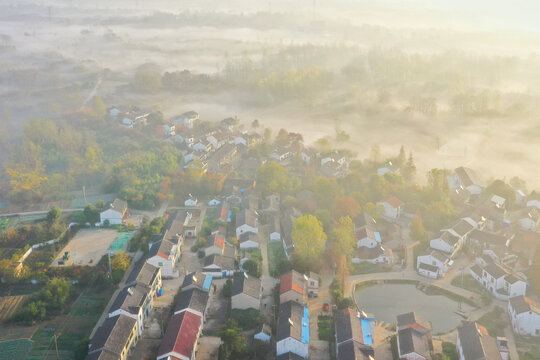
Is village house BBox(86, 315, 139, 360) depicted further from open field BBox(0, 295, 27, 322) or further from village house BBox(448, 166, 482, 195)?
village house BBox(448, 166, 482, 195)

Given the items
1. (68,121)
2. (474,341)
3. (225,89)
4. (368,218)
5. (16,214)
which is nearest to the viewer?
(474,341)

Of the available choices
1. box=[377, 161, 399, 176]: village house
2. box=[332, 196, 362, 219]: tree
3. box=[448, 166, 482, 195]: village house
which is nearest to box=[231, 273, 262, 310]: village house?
box=[332, 196, 362, 219]: tree

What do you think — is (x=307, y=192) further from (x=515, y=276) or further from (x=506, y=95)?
(x=506, y=95)

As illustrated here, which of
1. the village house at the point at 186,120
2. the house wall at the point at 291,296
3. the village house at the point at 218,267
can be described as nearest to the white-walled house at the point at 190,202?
the village house at the point at 218,267

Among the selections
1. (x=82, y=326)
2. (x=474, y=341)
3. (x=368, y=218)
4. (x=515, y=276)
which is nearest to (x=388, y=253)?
(x=368, y=218)

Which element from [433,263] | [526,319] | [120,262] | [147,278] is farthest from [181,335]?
[526,319]

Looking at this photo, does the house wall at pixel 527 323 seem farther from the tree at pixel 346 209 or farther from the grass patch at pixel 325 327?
the tree at pixel 346 209

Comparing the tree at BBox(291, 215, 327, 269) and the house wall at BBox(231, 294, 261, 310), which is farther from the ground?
the tree at BBox(291, 215, 327, 269)
